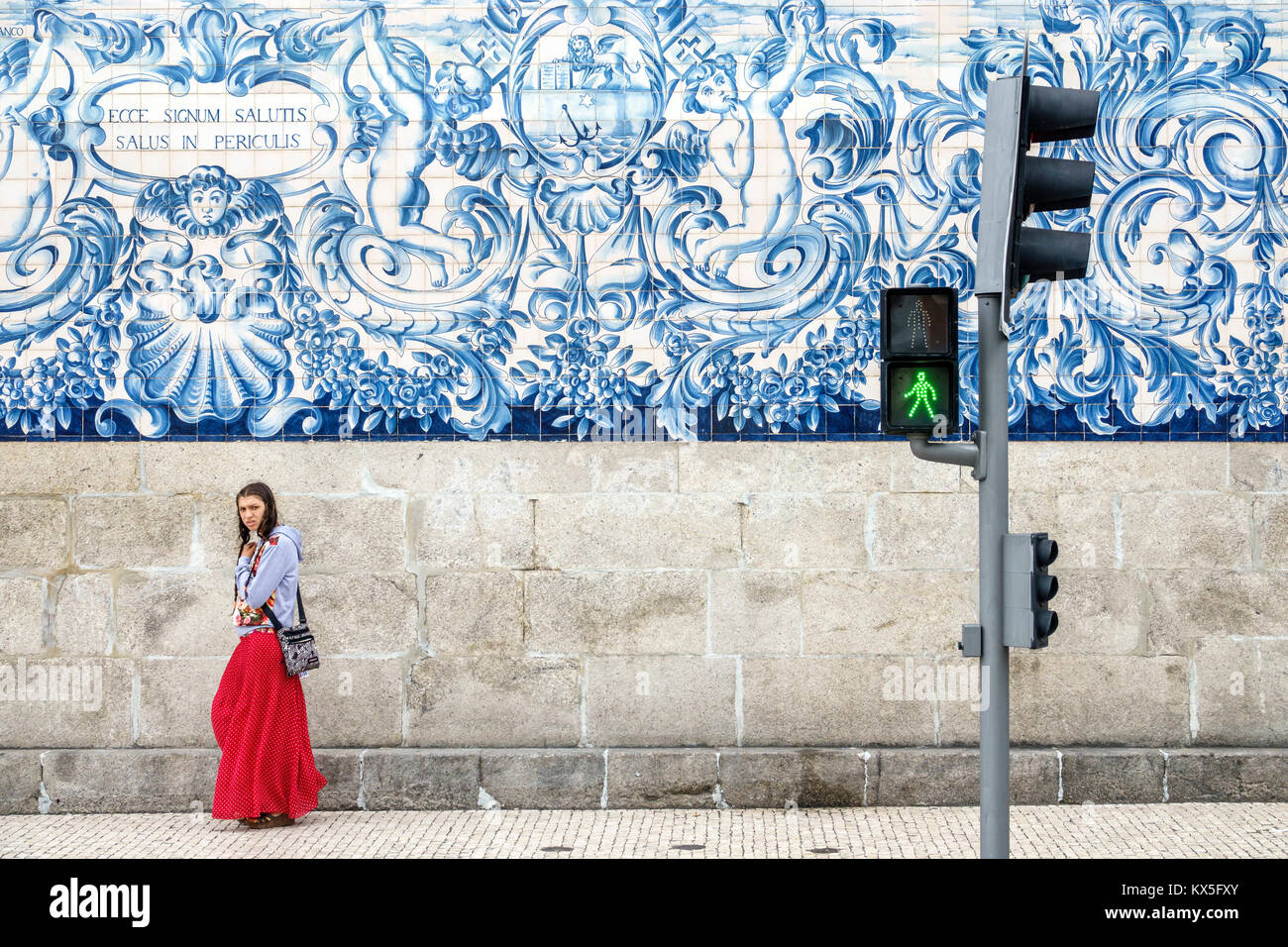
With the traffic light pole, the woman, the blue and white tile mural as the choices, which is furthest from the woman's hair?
the traffic light pole

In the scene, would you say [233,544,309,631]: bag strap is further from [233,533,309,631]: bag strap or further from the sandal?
the sandal

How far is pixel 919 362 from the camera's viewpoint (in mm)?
5367

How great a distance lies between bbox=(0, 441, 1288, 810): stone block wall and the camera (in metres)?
7.50

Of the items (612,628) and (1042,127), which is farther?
(612,628)

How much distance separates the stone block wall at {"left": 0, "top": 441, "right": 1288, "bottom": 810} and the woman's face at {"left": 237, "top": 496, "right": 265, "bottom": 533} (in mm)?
439

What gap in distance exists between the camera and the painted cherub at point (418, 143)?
759cm

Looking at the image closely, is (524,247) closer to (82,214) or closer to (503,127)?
(503,127)

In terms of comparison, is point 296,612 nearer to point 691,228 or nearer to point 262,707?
point 262,707

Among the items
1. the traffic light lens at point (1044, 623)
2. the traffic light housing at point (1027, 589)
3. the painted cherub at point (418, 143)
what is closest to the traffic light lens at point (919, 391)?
the traffic light housing at point (1027, 589)

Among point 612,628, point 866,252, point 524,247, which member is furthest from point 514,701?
point 866,252

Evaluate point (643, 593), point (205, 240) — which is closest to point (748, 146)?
point (643, 593)

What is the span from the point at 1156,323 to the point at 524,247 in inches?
131

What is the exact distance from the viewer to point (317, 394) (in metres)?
7.61

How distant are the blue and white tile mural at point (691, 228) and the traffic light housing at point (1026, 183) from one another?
7.10 feet
